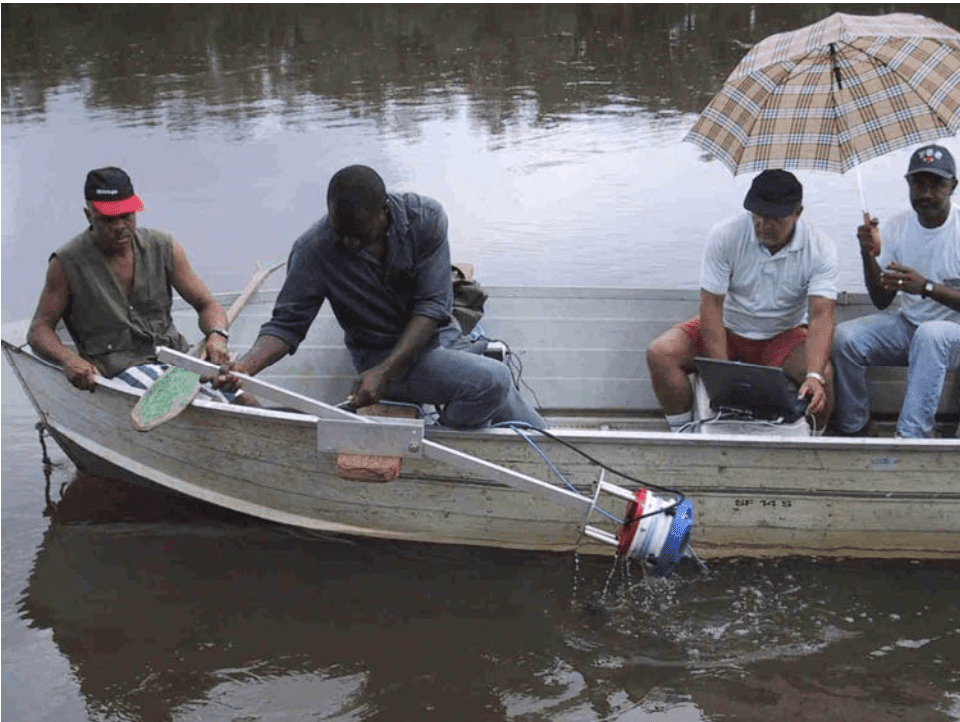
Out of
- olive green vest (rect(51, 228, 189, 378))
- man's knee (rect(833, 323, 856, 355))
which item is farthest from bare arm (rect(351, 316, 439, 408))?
man's knee (rect(833, 323, 856, 355))

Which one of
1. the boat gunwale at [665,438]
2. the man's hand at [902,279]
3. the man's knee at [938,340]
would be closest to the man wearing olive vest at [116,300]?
the boat gunwale at [665,438]

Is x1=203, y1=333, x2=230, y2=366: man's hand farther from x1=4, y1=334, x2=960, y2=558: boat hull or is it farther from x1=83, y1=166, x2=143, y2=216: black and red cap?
x1=83, y1=166, x2=143, y2=216: black and red cap

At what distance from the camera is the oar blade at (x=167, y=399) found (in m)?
5.04

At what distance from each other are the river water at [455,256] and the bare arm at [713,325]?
97 centimetres

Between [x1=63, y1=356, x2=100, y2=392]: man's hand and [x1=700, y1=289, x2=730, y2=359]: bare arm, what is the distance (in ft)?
8.99

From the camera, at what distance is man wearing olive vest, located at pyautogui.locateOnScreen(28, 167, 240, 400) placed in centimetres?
548

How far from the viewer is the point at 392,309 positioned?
520 centimetres

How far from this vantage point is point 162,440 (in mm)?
5691

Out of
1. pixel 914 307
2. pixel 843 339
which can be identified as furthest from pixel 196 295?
→ pixel 914 307

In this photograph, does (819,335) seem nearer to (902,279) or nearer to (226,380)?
(902,279)

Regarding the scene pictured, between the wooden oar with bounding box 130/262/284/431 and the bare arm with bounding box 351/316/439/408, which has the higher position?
the bare arm with bounding box 351/316/439/408

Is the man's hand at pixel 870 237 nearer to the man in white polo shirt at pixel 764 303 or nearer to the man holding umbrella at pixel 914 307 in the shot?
the man holding umbrella at pixel 914 307

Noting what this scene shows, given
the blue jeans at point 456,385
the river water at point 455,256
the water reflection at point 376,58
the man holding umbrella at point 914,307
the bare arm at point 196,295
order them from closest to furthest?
1. the river water at point 455,256
2. the blue jeans at point 456,385
3. the man holding umbrella at point 914,307
4. the bare arm at point 196,295
5. the water reflection at point 376,58

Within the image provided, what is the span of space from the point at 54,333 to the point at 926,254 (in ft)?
13.0
